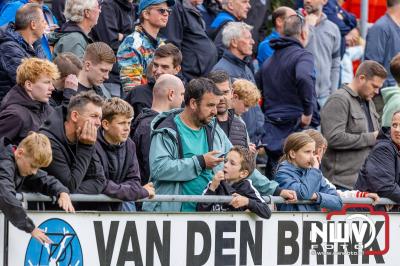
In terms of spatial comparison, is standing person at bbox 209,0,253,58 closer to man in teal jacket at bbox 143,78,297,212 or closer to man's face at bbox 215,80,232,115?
man's face at bbox 215,80,232,115

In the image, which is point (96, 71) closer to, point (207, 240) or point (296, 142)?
point (296, 142)

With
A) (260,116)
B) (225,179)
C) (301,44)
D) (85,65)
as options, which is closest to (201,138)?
(225,179)

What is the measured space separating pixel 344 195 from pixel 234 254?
63.4 inches

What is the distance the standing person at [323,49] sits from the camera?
1532 cm

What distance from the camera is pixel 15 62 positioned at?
37.8 feet

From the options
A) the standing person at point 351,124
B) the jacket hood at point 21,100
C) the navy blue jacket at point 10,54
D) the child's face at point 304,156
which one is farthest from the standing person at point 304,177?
the navy blue jacket at point 10,54

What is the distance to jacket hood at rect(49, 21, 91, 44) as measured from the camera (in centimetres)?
1245

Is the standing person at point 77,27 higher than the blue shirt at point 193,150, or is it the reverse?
the standing person at point 77,27

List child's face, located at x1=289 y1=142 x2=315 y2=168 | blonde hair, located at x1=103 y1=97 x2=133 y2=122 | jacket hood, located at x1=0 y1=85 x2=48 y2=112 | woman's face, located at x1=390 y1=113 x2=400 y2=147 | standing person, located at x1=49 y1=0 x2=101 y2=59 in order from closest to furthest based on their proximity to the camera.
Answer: blonde hair, located at x1=103 y1=97 x2=133 y2=122
jacket hood, located at x1=0 y1=85 x2=48 y2=112
child's face, located at x1=289 y1=142 x2=315 y2=168
woman's face, located at x1=390 y1=113 x2=400 y2=147
standing person, located at x1=49 y1=0 x2=101 y2=59

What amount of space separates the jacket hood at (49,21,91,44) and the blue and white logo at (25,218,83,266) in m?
3.42

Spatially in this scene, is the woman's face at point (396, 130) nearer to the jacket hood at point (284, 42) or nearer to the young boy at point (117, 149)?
the jacket hood at point (284, 42)

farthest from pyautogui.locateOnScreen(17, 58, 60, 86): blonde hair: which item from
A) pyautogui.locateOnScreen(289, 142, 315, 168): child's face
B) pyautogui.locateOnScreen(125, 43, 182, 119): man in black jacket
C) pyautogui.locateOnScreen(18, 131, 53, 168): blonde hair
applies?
pyautogui.locateOnScreen(289, 142, 315, 168): child's face

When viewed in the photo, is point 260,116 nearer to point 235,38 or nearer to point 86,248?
point 235,38

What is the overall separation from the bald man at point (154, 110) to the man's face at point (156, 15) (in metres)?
1.54
